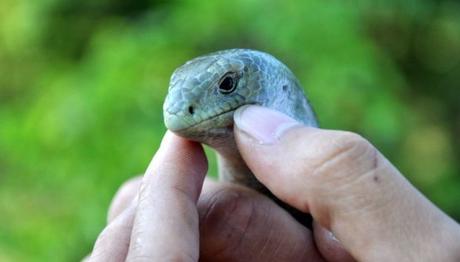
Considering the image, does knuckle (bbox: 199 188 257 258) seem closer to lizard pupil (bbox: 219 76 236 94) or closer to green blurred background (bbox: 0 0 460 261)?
lizard pupil (bbox: 219 76 236 94)

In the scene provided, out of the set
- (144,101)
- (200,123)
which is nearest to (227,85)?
(200,123)

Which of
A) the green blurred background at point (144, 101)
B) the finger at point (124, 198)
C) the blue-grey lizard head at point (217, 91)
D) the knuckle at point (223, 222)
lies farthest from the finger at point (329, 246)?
the green blurred background at point (144, 101)

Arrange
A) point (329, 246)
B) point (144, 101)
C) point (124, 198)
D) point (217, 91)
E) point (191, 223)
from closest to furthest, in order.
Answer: point (191, 223) → point (217, 91) → point (329, 246) → point (124, 198) → point (144, 101)

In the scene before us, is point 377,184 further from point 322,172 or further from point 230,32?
point 230,32

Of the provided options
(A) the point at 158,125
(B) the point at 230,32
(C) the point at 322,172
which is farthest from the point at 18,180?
(C) the point at 322,172

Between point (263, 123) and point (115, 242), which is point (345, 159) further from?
point (115, 242)

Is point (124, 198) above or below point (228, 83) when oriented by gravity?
below
